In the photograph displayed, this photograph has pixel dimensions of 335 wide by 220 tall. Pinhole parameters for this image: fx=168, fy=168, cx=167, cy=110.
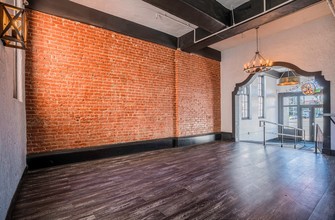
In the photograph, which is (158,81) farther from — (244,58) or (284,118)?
(284,118)

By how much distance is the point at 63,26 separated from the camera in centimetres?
380

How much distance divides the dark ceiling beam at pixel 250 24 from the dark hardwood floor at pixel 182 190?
3.30m

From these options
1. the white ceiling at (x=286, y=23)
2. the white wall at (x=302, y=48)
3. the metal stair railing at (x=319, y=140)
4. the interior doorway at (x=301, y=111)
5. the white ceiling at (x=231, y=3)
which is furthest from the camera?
Answer: the interior doorway at (x=301, y=111)

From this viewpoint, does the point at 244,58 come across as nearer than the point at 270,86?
Yes

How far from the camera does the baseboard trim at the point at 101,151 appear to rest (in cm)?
349

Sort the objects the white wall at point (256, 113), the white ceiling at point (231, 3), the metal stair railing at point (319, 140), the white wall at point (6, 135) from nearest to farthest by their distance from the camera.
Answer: the white wall at point (6, 135) → the white ceiling at point (231, 3) → the metal stair railing at point (319, 140) → the white wall at point (256, 113)

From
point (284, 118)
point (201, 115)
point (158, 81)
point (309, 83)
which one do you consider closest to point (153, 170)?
point (158, 81)

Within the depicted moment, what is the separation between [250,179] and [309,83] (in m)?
7.35

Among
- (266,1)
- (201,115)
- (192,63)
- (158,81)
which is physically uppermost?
(266,1)

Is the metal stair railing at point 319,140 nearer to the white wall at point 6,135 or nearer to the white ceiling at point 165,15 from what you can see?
the white ceiling at point 165,15

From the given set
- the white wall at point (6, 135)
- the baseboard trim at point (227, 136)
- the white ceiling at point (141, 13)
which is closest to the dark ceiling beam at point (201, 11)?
the white ceiling at point (141, 13)

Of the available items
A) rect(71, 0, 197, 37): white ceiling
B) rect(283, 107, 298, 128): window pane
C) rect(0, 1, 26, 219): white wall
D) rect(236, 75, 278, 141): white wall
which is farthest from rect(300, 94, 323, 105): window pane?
rect(0, 1, 26, 219): white wall

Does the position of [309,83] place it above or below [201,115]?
above

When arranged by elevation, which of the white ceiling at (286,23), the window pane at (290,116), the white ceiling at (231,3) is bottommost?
the window pane at (290,116)
